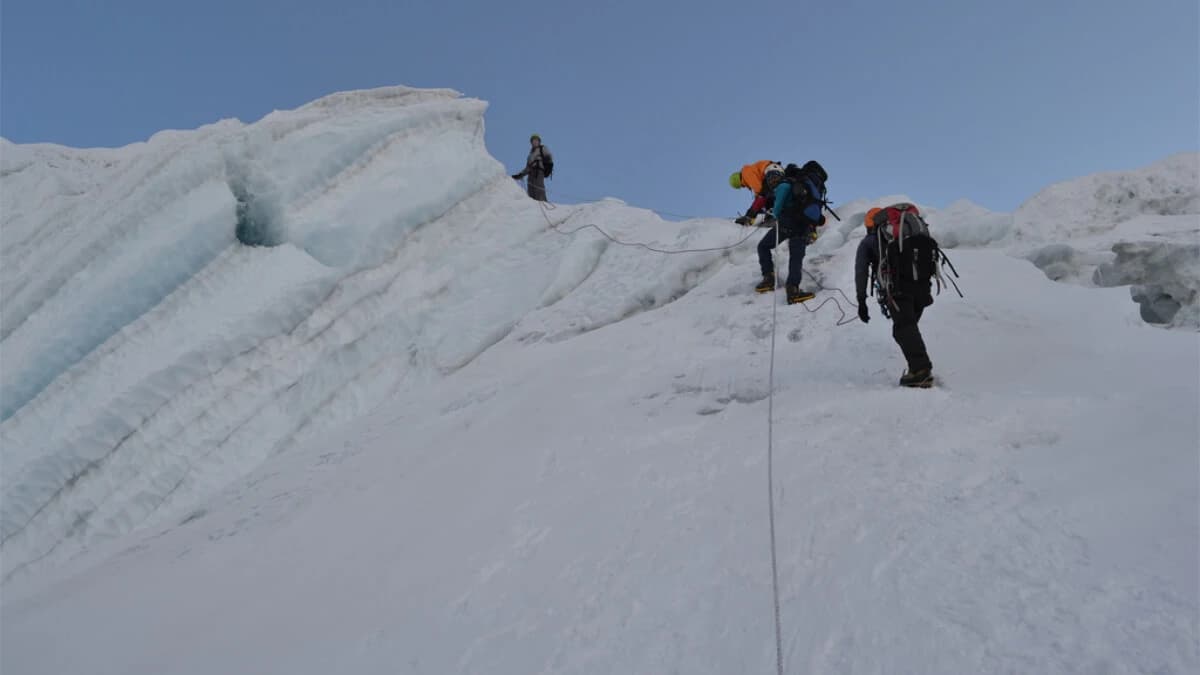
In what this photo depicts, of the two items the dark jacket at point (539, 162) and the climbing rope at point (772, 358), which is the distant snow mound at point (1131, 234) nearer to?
the climbing rope at point (772, 358)

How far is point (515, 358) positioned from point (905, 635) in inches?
218

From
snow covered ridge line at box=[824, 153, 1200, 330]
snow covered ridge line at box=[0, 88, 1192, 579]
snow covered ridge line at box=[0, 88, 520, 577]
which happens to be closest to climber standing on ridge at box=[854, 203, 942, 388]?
snow covered ridge line at box=[824, 153, 1200, 330]

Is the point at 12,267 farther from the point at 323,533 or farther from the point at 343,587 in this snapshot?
the point at 343,587

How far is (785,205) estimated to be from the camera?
672 cm

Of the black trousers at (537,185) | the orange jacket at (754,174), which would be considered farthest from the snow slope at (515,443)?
the black trousers at (537,185)

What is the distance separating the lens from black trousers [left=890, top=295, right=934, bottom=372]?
4352mm

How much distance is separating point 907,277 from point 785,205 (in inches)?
95.1

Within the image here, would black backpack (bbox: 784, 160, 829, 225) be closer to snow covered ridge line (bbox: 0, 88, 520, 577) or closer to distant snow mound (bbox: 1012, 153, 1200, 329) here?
distant snow mound (bbox: 1012, 153, 1200, 329)

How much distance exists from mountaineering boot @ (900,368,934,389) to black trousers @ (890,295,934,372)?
0.03 metres

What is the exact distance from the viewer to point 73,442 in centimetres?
627

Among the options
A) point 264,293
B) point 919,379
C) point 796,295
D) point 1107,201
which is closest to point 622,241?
point 796,295

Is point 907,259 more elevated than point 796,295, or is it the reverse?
point 907,259

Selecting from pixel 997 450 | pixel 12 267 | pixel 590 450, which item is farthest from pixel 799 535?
pixel 12 267

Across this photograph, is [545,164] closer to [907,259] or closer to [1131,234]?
[1131,234]
